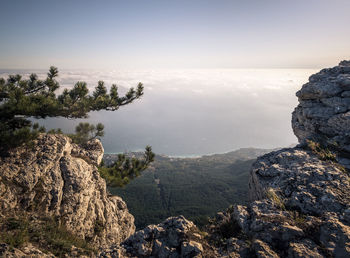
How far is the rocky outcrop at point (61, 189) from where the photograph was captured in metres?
9.37

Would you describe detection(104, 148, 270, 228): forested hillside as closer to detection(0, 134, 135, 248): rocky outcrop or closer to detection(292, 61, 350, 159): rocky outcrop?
detection(0, 134, 135, 248): rocky outcrop

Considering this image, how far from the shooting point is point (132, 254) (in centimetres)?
604

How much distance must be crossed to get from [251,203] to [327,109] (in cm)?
942

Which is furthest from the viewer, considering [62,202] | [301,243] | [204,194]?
[204,194]

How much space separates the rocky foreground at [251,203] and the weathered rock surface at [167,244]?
0.10ft

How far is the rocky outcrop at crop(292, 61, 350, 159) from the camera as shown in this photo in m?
10.2

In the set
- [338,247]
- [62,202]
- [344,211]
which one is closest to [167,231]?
[338,247]

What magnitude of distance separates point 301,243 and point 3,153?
1452cm

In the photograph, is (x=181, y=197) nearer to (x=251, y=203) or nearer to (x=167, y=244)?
(x=251, y=203)

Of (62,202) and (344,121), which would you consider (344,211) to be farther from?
(62,202)

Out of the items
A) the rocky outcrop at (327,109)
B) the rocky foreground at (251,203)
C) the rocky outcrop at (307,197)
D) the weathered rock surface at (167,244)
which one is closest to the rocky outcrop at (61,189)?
the rocky foreground at (251,203)

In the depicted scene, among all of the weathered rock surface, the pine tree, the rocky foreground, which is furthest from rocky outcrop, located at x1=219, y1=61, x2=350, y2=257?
the pine tree

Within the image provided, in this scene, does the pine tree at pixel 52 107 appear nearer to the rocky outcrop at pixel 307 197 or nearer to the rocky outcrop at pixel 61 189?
the rocky outcrop at pixel 61 189

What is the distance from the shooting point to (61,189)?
11039mm
